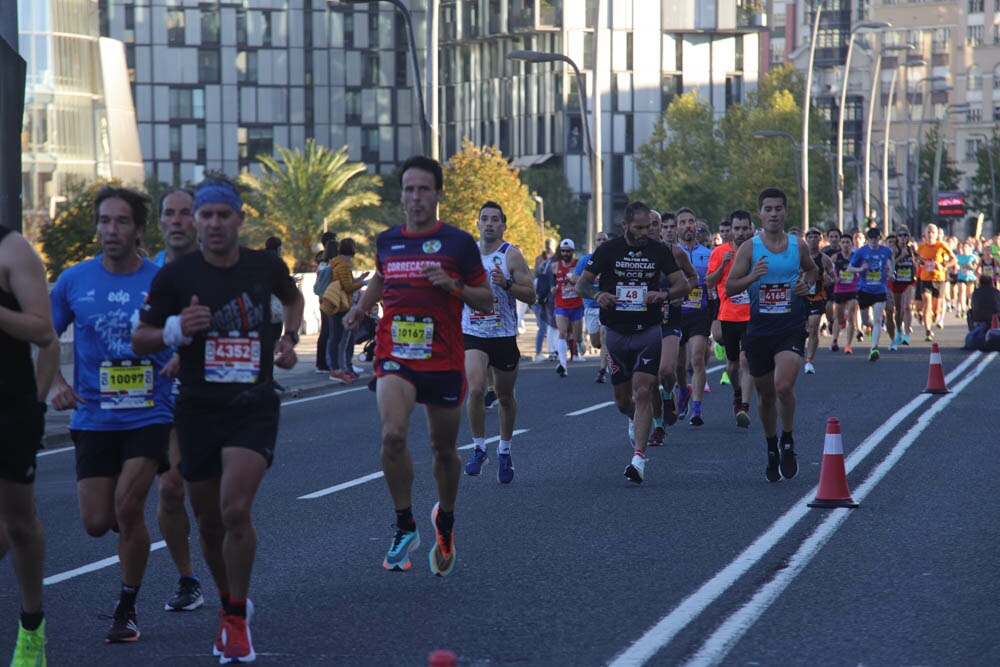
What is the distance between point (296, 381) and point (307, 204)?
1473 inches

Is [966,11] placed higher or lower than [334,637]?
higher

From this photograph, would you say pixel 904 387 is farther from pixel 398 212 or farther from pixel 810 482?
pixel 398 212

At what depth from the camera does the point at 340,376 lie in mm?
23688

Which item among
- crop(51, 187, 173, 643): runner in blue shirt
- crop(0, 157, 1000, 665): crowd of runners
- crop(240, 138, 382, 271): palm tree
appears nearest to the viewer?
crop(0, 157, 1000, 665): crowd of runners

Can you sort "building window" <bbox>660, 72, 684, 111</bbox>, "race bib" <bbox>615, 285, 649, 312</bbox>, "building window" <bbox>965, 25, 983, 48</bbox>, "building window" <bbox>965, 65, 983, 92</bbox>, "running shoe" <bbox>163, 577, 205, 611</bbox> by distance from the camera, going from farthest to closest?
1. "building window" <bbox>965, 25, 983, 48</bbox>
2. "building window" <bbox>965, 65, 983, 92</bbox>
3. "building window" <bbox>660, 72, 684, 111</bbox>
4. "race bib" <bbox>615, 285, 649, 312</bbox>
5. "running shoe" <bbox>163, 577, 205, 611</bbox>

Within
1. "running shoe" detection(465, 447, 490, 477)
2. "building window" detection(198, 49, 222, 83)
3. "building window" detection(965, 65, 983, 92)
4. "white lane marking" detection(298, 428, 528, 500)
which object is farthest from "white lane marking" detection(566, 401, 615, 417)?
"building window" detection(965, 65, 983, 92)

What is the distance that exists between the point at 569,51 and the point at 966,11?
89566 mm

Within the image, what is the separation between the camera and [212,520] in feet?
21.5

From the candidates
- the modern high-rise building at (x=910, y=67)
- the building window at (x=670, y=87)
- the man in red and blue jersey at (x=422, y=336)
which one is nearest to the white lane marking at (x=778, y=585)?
the man in red and blue jersey at (x=422, y=336)

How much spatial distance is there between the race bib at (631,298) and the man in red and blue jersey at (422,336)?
3947 mm

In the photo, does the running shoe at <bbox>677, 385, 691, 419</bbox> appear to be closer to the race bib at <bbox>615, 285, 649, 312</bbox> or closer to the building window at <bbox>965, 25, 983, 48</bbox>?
the race bib at <bbox>615, 285, 649, 312</bbox>

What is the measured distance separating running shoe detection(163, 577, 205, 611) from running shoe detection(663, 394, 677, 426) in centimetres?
790

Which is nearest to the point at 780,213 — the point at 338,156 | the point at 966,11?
the point at 338,156

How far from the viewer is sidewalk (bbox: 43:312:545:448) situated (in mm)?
16609
